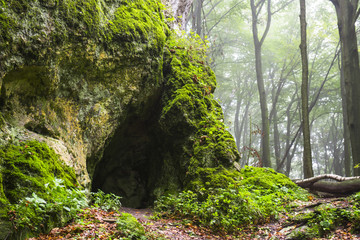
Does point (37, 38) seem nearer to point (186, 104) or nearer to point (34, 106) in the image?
point (34, 106)

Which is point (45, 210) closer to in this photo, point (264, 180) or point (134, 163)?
point (134, 163)

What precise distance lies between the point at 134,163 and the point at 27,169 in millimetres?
4917

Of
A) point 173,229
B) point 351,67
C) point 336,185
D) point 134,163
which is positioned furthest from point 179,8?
point 173,229

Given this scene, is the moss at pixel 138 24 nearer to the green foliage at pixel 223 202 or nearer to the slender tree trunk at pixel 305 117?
the green foliage at pixel 223 202

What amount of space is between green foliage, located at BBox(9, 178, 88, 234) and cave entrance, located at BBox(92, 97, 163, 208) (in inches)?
157

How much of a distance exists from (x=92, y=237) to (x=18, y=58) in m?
2.73

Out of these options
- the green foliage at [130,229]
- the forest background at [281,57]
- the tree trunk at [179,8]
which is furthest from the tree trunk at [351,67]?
the green foliage at [130,229]

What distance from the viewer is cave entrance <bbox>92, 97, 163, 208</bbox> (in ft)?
24.6

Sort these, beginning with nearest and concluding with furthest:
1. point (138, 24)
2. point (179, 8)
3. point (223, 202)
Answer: point (223, 202), point (138, 24), point (179, 8)

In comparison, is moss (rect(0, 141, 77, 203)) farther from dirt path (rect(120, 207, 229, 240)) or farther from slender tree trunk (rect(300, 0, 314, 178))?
slender tree trunk (rect(300, 0, 314, 178))

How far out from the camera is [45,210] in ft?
9.81

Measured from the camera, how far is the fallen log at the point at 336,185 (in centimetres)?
627

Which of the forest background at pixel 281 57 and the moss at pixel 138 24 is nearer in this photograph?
the moss at pixel 138 24

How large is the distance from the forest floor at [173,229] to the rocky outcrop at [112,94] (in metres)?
1.22
